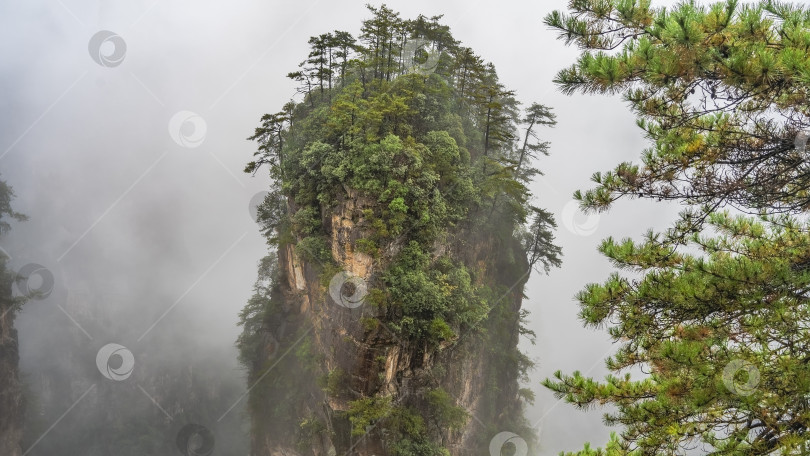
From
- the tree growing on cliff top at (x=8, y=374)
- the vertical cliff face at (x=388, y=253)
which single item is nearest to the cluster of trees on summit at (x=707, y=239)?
the vertical cliff face at (x=388, y=253)

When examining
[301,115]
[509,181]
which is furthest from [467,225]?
[301,115]

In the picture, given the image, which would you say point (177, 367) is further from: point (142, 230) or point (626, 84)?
point (626, 84)

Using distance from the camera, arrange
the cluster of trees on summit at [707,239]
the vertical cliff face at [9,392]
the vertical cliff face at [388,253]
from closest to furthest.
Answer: the cluster of trees on summit at [707,239], the vertical cliff face at [388,253], the vertical cliff face at [9,392]

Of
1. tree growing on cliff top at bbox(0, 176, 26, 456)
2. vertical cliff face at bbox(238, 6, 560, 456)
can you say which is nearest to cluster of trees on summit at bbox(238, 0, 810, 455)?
vertical cliff face at bbox(238, 6, 560, 456)

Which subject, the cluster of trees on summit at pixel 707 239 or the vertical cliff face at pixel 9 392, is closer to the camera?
the cluster of trees on summit at pixel 707 239

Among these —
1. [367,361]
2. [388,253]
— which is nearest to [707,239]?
[388,253]

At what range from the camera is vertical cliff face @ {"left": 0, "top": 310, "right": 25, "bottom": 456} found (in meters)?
33.1

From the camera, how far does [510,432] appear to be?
Answer: 1078 inches

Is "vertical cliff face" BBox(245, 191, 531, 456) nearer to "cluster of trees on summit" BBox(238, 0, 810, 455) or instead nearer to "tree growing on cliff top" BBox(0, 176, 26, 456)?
"cluster of trees on summit" BBox(238, 0, 810, 455)

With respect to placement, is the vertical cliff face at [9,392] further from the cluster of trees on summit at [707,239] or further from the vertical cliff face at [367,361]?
the cluster of trees on summit at [707,239]

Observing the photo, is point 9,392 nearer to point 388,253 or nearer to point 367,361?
point 367,361

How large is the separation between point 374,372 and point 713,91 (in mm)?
14776

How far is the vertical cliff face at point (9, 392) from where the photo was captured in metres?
33.1

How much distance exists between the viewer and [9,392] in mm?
33875
